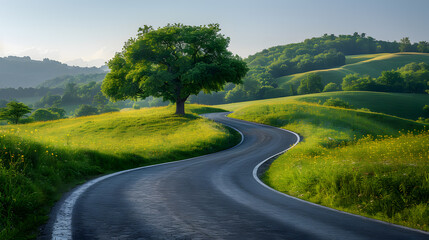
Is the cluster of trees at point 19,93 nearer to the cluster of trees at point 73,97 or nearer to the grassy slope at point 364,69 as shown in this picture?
the cluster of trees at point 73,97

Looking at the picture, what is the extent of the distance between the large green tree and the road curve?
28358mm

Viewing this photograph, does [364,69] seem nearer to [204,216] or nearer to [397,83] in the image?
[397,83]

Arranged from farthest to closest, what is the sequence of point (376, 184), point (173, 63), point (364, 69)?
1. point (364, 69)
2. point (173, 63)
3. point (376, 184)

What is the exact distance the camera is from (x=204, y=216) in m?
6.00

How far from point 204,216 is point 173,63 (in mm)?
35129

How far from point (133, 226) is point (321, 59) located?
17637 cm

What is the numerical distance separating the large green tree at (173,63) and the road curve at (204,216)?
28358 millimetres

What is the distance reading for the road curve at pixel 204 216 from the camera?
16.1ft

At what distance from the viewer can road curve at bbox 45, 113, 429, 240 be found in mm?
4902

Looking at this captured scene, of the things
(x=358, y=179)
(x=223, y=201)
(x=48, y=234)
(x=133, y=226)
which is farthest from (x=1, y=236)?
(x=358, y=179)

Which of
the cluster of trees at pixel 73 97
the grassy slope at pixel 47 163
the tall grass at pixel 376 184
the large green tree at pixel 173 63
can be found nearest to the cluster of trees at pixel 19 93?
the cluster of trees at pixel 73 97

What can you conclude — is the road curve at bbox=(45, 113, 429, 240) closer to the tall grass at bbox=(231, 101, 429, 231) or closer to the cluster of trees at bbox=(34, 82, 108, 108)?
the tall grass at bbox=(231, 101, 429, 231)

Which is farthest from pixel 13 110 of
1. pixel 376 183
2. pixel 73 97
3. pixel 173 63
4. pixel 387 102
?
pixel 73 97

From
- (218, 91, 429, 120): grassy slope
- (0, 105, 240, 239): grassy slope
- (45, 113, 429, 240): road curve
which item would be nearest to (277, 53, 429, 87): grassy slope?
(218, 91, 429, 120): grassy slope
